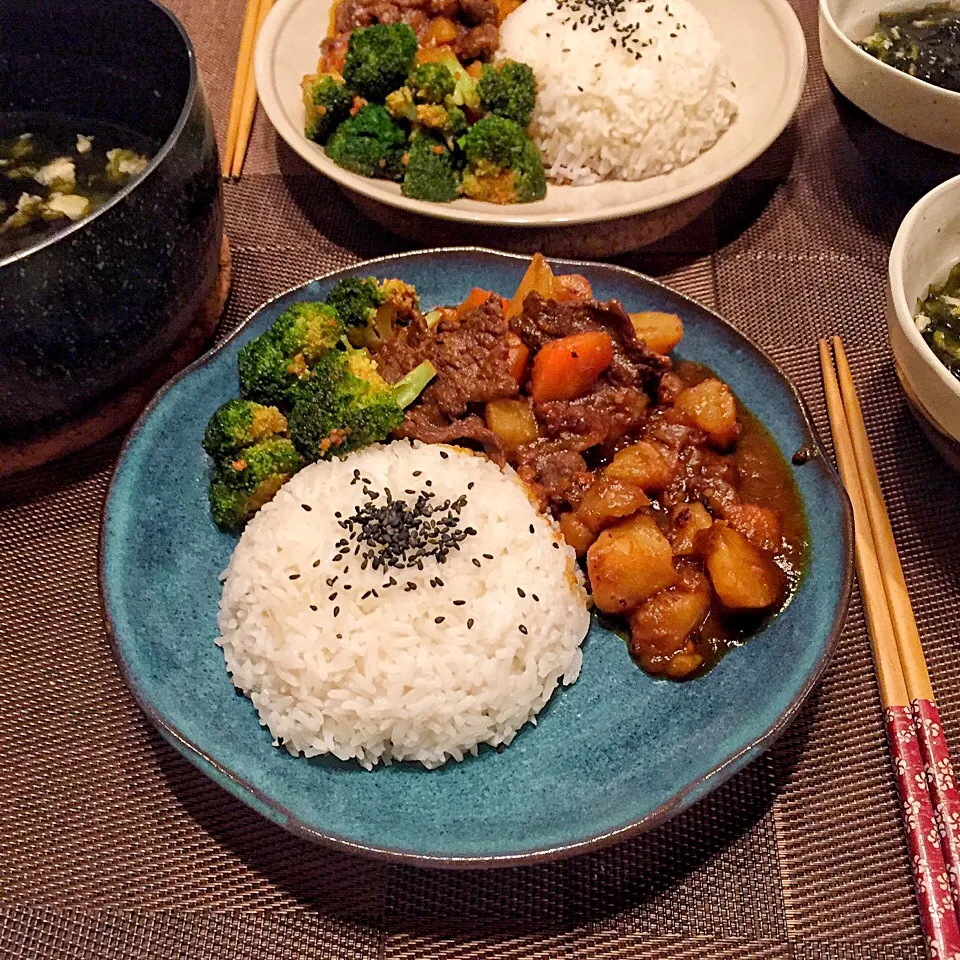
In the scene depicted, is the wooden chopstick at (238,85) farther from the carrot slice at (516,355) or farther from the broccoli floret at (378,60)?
the carrot slice at (516,355)

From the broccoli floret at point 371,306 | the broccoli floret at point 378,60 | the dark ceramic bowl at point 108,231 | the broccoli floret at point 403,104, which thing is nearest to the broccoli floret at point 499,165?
the broccoli floret at point 403,104

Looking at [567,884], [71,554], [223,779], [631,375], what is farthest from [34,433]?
[567,884]

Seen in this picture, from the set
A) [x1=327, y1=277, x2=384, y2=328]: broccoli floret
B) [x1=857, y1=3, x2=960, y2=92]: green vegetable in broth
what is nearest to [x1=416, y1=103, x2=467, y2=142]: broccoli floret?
[x1=327, y1=277, x2=384, y2=328]: broccoli floret

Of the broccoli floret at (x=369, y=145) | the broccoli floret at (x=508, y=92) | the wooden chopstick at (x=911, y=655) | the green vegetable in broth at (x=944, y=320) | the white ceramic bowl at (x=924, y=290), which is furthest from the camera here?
the broccoli floret at (x=508, y=92)

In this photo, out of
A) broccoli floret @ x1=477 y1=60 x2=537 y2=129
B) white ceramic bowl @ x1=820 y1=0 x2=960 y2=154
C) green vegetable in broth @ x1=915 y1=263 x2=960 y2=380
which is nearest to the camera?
green vegetable in broth @ x1=915 y1=263 x2=960 y2=380

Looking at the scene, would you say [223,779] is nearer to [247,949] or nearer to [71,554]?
[247,949]

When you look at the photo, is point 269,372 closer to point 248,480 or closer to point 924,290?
point 248,480

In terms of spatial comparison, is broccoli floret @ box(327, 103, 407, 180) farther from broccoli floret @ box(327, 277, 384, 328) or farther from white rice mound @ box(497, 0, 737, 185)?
broccoli floret @ box(327, 277, 384, 328)
